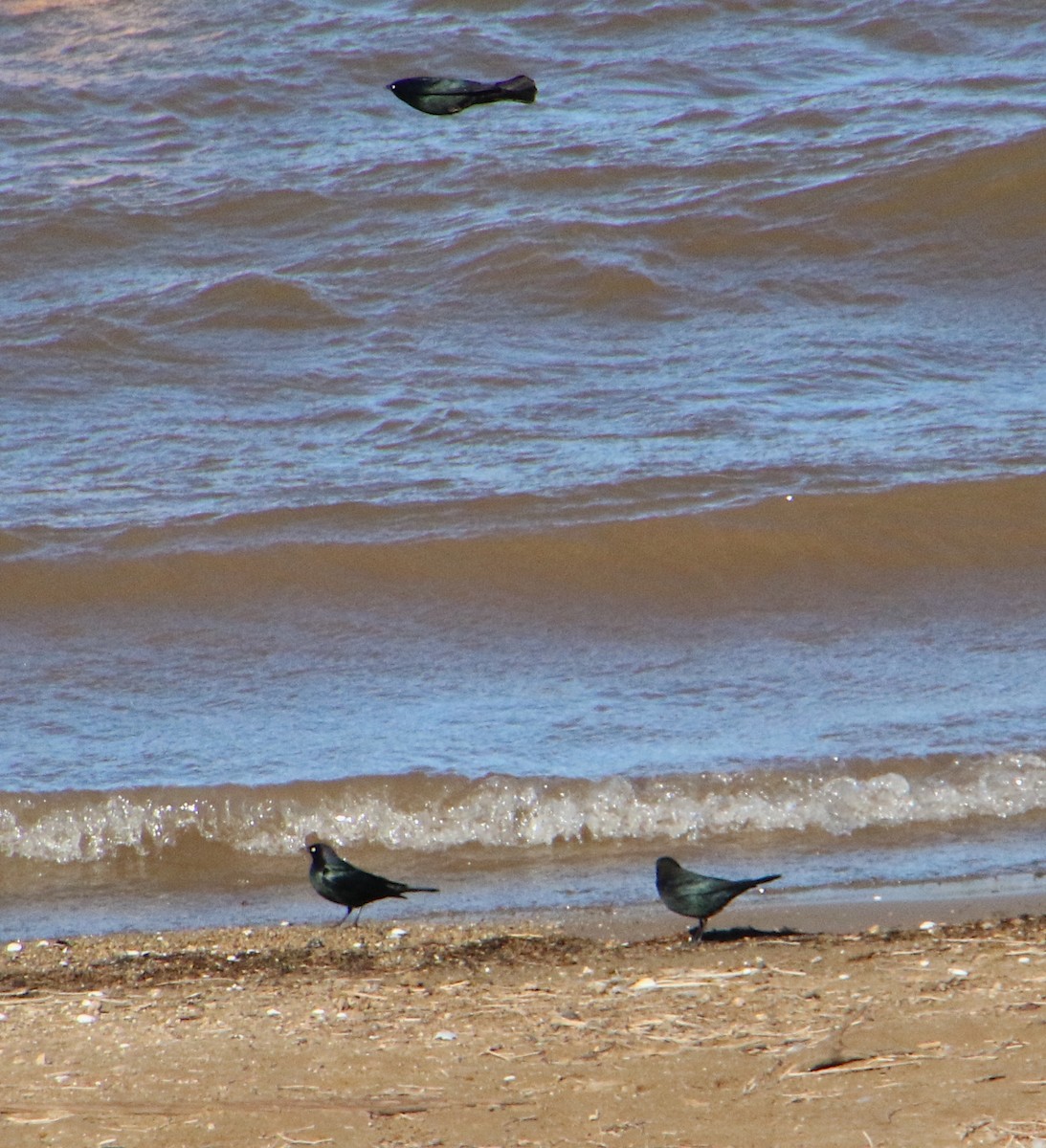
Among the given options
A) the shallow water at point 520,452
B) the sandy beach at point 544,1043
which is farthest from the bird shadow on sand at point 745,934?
the shallow water at point 520,452

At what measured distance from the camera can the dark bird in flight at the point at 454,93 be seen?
2479mm

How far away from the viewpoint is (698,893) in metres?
4.00

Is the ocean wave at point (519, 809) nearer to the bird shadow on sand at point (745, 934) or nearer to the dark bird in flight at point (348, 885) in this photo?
the dark bird in flight at point (348, 885)

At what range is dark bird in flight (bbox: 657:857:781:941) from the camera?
3.97 m

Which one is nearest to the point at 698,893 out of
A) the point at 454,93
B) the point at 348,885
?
the point at 348,885

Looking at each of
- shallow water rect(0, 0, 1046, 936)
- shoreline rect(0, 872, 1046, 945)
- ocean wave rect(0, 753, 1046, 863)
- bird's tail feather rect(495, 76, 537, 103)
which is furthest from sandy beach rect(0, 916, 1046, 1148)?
bird's tail feather rect(495, 76, 537, 103)

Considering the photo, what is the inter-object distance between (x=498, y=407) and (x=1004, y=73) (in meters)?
5.91

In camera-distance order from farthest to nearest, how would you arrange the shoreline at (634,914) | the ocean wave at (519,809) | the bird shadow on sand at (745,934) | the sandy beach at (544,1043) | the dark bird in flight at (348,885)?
the ocean wave at (519,809)
the dark bird in flight at (348,885)
the shoreline at (634,914)
the bird shadow on sand at (745,934)
the sandy beach at (544,1043)

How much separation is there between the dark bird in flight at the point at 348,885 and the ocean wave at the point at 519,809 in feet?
2.16

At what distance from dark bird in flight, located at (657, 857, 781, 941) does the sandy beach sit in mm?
71

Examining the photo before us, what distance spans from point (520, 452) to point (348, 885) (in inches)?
178

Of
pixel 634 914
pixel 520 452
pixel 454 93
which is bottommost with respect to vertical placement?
pixel 634 914

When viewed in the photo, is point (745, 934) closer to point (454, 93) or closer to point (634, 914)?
point (634, 914)

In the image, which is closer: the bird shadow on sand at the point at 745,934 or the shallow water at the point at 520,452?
the bird shadow on sand at the point at 745,934
